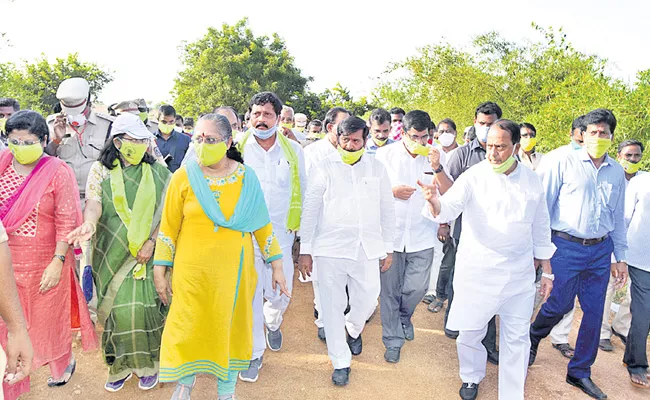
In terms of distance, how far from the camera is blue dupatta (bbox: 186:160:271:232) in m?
2.92

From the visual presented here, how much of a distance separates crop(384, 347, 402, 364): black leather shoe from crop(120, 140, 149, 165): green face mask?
8.94ft

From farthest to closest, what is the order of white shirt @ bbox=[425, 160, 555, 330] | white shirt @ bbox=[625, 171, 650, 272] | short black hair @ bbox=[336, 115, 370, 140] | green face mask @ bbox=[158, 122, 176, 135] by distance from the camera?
green face mask @ bbox=[158, 122, 176, 135] → white shirt @ bbox=[625, 171, 650, 272] → short black hair @ bbox=[336, 115, 370, 140] → white shirt @ bbox=[425, 160, 555, 330]

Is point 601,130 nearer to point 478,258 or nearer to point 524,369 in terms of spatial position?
point 478,258

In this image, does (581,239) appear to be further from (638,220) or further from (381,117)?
(381,117)

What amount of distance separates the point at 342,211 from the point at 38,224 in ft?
7.14

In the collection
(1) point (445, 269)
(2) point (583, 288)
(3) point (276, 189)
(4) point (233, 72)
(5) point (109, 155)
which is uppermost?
(4) point (233, 72)

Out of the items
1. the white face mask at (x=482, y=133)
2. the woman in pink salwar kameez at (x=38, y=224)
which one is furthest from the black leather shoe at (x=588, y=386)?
the woman in pink salwar kameez at (x=38, y=224)

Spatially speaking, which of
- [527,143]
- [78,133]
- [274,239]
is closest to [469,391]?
[274,239]

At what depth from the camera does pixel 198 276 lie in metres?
2.99

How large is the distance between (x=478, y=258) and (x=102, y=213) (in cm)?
281

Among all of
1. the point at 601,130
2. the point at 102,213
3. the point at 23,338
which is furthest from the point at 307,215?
the point at 601,130

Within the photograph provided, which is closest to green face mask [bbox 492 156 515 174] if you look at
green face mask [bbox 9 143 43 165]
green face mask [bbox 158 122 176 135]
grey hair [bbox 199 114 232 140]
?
grey hair [bbox 199 114 232 140]

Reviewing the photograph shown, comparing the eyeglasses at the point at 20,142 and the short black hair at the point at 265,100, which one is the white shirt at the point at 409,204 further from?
the eyeglasses at the point at 20,142

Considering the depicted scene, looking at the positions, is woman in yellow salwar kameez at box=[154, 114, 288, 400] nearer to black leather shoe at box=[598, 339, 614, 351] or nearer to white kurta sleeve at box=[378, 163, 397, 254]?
white kurta sleeve at box=[378, 163, 397, 254]
